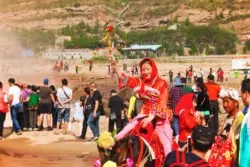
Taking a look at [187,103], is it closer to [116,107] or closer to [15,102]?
[116,107]

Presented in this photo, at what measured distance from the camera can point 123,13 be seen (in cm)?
12712

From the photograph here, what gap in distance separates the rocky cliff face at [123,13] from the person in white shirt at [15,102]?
3840 inches

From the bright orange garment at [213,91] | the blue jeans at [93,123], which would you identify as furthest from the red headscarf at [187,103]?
the blue jeans at [93,123]

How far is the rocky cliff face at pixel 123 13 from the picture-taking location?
123 metres

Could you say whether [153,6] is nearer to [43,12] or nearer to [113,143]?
[43,12]

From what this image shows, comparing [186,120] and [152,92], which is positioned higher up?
[152,92]

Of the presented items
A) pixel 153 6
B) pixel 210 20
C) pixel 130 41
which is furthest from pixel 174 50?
pixel 153 6

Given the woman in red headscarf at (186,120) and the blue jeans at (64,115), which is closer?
the woman in red headscarf at (186,120)

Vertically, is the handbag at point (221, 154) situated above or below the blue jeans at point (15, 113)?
above

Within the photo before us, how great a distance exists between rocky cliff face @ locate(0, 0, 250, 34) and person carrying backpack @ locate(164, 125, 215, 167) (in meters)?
109

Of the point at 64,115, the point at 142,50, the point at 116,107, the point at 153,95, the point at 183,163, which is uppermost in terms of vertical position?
the point at 142,50

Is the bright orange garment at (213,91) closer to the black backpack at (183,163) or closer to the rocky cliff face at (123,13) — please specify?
the black backpack at (183,163)

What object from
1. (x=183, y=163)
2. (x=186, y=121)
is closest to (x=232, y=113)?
(x=186, y=121)

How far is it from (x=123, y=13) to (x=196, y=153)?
400 ft
